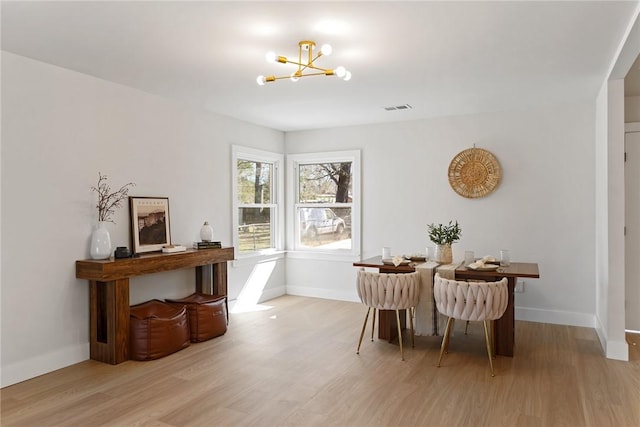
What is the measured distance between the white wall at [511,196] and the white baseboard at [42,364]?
3390 mm

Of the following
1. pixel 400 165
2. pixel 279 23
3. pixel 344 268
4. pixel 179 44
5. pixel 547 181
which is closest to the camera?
pixel 279 23

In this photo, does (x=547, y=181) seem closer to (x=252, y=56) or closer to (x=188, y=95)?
(x=252, y=56)

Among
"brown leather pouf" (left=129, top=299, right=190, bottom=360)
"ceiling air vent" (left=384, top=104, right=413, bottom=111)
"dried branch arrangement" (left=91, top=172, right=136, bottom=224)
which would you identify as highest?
"ceiling air vent" (left=384, top=104, right=413, bottom=111)

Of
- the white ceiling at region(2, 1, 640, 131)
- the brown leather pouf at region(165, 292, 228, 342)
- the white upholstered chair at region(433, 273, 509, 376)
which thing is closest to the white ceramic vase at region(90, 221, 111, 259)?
the brown leather pouf at region(165, 292, 228, 342)

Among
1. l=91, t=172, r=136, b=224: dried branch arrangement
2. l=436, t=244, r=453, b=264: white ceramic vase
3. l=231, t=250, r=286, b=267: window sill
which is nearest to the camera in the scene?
l=91, t=172, r=136, b=224: dried branch arrangement

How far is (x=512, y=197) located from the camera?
17.0ft

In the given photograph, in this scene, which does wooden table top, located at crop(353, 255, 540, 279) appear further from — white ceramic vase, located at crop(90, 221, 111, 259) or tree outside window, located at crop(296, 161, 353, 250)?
white ceramic vase, located at crop(90, 221, 111, 259)

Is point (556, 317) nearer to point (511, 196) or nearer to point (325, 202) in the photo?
point (511, 196)

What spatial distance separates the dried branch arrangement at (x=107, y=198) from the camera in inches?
156

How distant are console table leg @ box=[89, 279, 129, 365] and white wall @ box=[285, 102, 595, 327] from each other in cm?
315

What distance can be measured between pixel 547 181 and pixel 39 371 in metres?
5.16

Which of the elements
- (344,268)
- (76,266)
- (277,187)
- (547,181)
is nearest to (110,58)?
(76,266)

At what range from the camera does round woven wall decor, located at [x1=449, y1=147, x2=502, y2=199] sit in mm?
5246

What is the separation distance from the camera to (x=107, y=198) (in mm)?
4008
